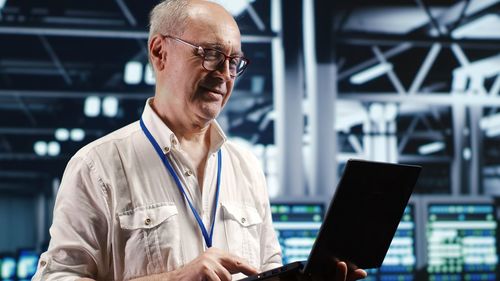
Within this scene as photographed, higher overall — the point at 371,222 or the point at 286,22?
the point at 286,22

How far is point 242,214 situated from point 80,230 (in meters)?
0.34

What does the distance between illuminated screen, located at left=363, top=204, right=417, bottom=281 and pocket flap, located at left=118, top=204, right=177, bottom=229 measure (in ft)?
10.4

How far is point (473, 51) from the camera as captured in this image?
8.96 m

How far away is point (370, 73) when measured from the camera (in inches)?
409

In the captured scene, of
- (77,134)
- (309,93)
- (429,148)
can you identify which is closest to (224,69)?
(309,93)

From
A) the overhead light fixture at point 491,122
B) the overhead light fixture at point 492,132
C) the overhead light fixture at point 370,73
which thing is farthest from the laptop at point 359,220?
the overhead light fixture at point 492,132

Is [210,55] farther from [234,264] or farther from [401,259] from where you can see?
[401,259]

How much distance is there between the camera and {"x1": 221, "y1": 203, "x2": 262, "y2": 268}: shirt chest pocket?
158 cm

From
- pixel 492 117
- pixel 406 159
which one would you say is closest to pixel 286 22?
pixel 492 117

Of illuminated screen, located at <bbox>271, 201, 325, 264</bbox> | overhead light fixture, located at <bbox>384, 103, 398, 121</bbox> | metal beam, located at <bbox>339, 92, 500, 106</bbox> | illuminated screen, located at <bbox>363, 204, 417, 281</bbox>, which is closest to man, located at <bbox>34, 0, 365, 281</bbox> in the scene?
illuminated screen, located at <bbox>271, 201, 325, 264</bbox>

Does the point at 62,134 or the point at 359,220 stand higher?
the point at 62,134

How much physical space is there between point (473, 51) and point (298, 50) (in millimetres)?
4150

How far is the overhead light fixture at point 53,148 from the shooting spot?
1218 cm

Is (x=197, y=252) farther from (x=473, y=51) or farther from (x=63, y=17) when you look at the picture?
(x=473, y=51)
